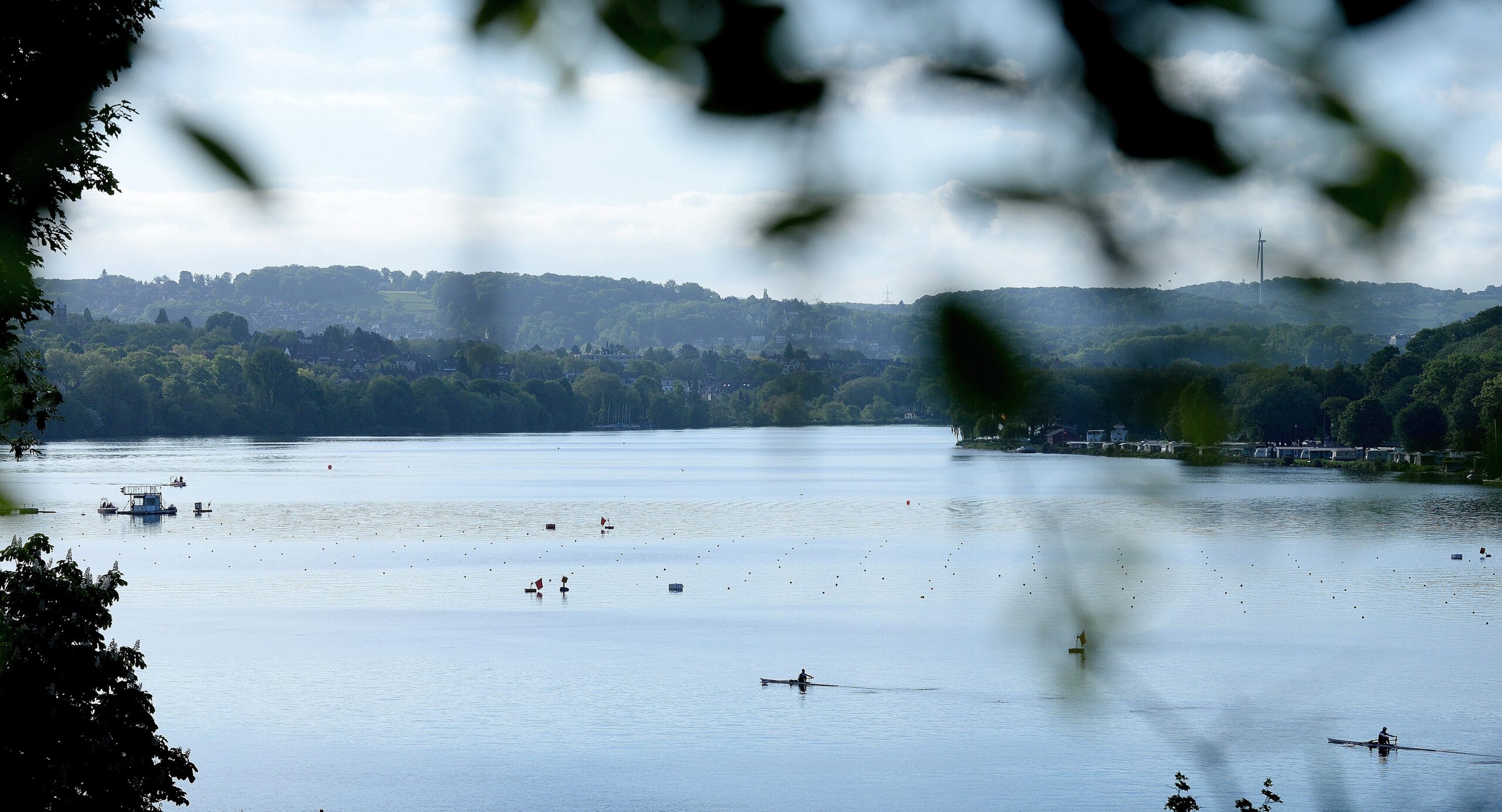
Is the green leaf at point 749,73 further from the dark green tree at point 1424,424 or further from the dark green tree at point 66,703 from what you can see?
the dark green tree at point 66,703

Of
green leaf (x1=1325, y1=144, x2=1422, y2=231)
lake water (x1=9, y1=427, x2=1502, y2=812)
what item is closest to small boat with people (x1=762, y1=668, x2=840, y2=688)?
lake water (x1=9, y1=427, x2=1502, y2=812)

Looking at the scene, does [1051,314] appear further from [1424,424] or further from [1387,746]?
[1387,746]

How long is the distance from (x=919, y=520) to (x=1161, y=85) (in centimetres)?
8295

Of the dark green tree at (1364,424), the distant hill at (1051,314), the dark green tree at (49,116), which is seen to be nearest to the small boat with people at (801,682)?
the dark green tree at (1364,424)

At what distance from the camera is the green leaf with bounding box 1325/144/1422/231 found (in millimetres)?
1571

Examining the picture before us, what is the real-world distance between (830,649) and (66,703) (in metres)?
31.5

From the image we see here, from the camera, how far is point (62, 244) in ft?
6.79

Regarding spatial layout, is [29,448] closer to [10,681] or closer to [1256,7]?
[10,681]

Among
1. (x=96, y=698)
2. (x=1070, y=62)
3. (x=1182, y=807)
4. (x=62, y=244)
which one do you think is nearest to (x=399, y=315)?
(x=62, y=244)

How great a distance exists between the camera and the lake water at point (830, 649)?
2.95m

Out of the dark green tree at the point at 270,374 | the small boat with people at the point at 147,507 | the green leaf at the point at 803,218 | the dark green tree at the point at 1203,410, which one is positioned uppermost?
the green leaf at the point at 803,218

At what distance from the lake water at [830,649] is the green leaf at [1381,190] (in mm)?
426

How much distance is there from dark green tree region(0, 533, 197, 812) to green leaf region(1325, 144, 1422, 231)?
677 inches

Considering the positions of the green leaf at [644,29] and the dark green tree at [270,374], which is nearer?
the green leaf at [644,29]
